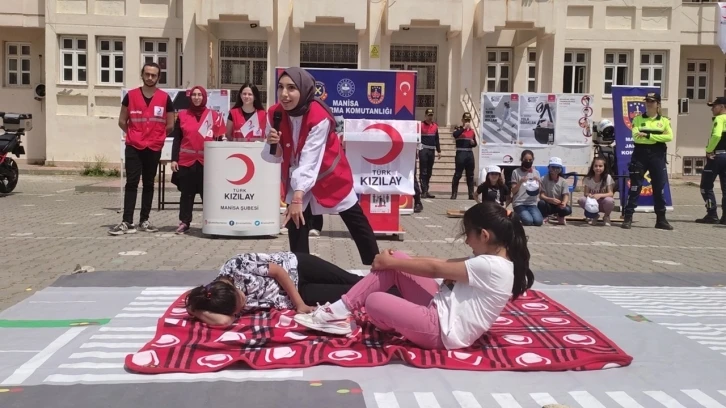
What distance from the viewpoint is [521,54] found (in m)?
27.1

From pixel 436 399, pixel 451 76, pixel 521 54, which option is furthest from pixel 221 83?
pixel 436 399

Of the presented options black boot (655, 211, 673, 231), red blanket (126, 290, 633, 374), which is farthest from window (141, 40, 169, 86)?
red blanket (126, 290, 633, 374)

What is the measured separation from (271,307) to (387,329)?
920 millimetres

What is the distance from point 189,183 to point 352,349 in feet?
21.2

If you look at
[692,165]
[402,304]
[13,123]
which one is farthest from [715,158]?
[692,165]

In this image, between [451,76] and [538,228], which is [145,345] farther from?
[451,76]

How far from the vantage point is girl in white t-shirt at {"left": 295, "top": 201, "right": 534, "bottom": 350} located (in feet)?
14.2

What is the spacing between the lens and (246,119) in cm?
1024

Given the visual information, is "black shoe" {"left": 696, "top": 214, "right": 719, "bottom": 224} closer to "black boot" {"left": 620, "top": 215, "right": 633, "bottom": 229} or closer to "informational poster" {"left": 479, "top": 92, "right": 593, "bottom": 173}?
"black boot" {"left": 620, "top": 215, "right": 633, "bottom": 229}

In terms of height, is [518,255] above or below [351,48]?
below

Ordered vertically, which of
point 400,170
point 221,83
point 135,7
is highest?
point 135,7

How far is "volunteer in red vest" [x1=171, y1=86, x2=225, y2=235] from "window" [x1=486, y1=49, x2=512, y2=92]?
59.0ft

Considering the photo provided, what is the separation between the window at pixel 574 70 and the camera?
89.4 feet

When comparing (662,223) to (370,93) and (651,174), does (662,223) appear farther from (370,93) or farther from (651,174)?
(370,93)
